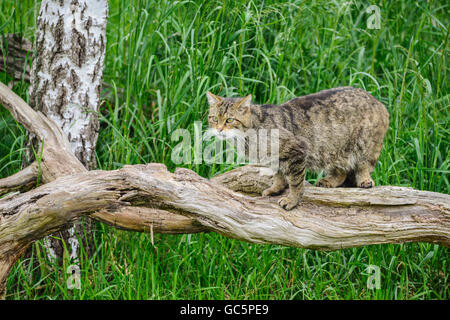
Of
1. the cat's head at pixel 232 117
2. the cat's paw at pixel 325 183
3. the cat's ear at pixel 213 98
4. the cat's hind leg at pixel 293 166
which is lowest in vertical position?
the cat's paw at pixel 325 183

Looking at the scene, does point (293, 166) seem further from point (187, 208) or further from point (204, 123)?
point (204, 123)

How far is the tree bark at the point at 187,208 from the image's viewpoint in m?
2.77

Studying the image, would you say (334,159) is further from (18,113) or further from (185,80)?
(18,113)

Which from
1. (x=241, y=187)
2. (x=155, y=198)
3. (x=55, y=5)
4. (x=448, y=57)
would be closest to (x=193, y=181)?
(x=155, y=198)

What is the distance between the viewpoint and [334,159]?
11.8 ft

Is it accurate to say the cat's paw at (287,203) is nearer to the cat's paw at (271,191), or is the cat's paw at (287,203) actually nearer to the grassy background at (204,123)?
the cat's paw at (271,191)

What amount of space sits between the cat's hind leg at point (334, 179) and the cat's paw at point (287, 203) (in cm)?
62

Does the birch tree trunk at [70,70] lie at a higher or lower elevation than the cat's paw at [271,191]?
higher

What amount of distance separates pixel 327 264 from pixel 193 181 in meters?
1.44

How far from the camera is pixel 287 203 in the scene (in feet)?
10.4

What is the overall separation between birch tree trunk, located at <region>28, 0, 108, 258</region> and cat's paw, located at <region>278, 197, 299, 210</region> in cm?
145

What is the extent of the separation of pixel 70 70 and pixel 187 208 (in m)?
1.44

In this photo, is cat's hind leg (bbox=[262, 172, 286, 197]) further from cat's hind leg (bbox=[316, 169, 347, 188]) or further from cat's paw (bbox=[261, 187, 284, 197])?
cat's hind leg (bbox=[316, 169, 347, 188])

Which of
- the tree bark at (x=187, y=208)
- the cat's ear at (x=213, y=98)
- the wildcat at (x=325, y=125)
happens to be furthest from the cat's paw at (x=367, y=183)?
the cat's ear at (x=213, y=98)
